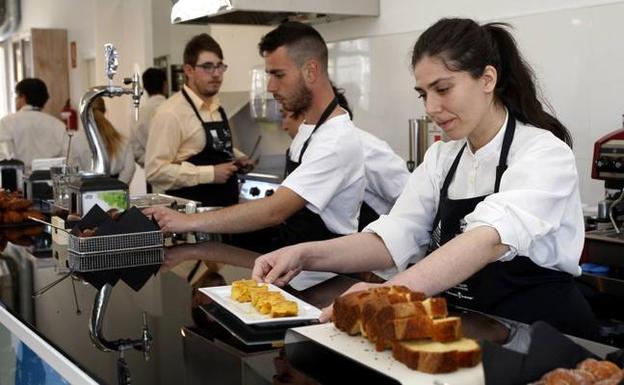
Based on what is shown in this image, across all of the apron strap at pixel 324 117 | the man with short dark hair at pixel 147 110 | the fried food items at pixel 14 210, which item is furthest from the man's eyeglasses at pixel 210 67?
the apron strap at pixel 324 117

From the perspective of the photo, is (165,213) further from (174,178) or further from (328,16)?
(328,16)

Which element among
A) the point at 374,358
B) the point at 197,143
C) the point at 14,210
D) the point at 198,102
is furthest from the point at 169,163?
the point at 374,358

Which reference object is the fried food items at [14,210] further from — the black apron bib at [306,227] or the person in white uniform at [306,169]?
the black apron bib at [306,227]

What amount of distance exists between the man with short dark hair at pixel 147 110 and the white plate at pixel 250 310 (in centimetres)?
436

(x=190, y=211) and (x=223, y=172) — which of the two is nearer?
(x=190, y=211)

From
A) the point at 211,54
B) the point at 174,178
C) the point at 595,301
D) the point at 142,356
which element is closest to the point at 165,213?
the point at 142,356

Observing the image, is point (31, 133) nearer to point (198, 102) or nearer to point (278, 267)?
point (198, 102)

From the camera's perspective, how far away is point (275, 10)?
495 centimetres

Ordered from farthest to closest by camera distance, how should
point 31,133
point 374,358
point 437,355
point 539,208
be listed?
point 31,133
point 539,208
point 374,358
point 437,355

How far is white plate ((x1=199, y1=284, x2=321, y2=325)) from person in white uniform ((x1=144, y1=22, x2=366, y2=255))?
35.8 inches

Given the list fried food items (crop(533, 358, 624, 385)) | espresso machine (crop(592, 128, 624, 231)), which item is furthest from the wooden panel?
fried food items (crop(533, 358, 624, 385))

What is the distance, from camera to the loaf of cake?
131 cm

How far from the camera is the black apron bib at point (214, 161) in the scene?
4816 millimetres

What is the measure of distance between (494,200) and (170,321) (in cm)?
78
